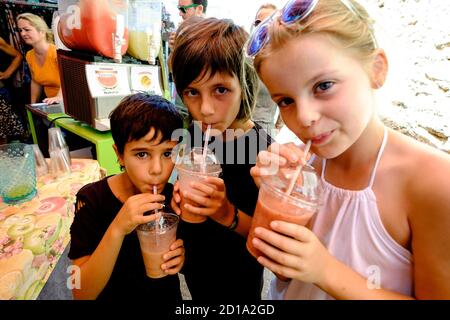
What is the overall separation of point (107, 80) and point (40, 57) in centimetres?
214

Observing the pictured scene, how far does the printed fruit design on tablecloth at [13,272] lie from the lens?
0.88m

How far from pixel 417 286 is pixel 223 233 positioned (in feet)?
2.46

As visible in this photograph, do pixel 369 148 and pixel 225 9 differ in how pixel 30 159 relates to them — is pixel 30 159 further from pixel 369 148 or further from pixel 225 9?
pixel 225 9

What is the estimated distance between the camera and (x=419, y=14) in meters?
1.88

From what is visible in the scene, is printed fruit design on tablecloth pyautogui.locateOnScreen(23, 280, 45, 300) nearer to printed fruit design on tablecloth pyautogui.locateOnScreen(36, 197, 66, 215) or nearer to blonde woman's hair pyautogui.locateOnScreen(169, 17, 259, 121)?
printed fruit design on tablecloth pyautogui.locateOnScreen(36, 197, 66, 215)

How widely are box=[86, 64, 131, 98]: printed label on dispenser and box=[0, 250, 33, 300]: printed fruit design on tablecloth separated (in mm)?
1348

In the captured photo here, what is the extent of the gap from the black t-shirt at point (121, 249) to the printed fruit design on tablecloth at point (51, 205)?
32cm

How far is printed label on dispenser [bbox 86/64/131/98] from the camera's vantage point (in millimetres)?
1983

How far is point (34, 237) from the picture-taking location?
1.11 metres

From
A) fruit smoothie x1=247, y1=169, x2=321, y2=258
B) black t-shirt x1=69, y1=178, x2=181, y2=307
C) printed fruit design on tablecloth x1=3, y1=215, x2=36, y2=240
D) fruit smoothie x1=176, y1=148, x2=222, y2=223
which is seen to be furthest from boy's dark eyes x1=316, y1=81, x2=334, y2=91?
printed fruit design on tablecloth x1=3, y1=215, x2=36, y2=240

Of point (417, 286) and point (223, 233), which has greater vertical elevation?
point (417, 286)
